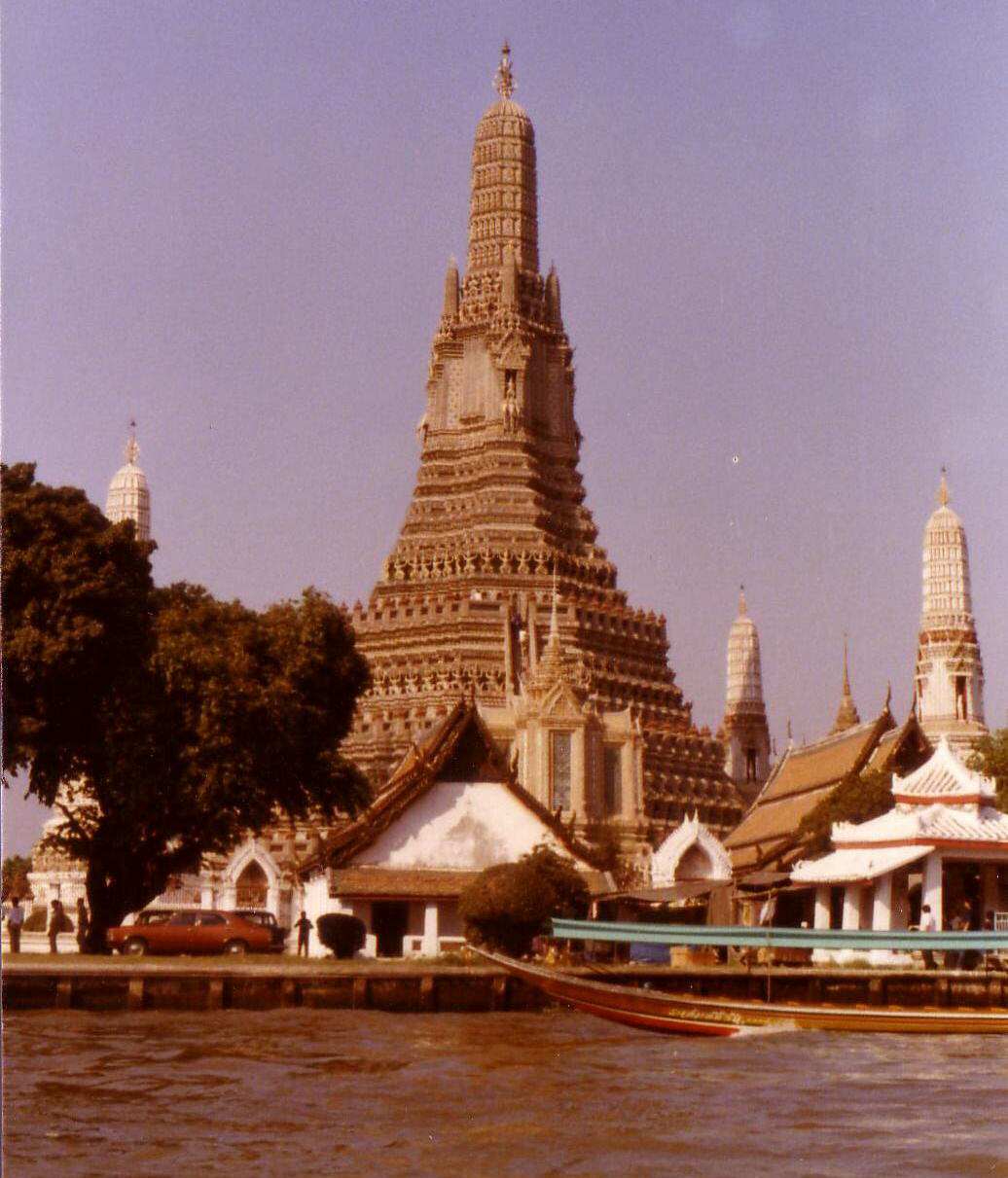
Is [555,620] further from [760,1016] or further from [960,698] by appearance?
[760,1016]

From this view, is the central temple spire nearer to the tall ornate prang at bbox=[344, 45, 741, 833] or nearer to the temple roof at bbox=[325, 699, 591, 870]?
the tall ornate prang at bbox=[344, 45, 741, 833]

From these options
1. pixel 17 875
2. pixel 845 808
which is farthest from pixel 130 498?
pixel 845 808

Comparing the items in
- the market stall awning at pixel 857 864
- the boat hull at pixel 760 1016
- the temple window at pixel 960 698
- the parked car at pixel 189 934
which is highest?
the temple window at pixel 960 698

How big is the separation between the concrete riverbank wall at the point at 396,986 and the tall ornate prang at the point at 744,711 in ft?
217

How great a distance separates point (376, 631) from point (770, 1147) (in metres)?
64.0

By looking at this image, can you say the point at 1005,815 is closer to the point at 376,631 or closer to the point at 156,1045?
the point at 156,1045

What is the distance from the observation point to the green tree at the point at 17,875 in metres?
89.4

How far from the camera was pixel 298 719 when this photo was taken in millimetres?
40469

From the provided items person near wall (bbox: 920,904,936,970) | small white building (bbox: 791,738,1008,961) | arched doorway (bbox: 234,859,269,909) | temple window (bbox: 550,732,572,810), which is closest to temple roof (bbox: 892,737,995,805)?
small white building (bbox: 791,738,1008,961)

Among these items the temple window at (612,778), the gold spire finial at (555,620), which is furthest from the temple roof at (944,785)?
the gold spire finial at (555,620)

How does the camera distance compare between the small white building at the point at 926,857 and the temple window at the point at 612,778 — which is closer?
the small white building at the point at 926,857

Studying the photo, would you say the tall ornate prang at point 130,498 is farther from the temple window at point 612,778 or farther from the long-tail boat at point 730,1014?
the long-tail boat at point 730,1014

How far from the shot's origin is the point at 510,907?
3622 centimetres

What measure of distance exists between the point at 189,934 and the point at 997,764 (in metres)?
19.7
